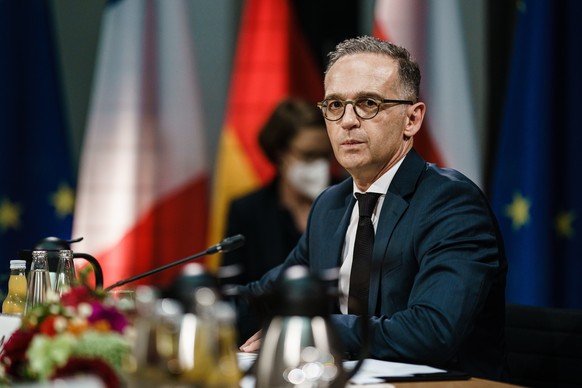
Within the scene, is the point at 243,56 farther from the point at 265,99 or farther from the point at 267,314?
the point at 267,314

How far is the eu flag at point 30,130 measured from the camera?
15.8 feet

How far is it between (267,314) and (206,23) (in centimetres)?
433

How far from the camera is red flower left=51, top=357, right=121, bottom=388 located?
1274 mm

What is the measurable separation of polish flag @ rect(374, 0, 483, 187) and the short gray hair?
1722 millimetres

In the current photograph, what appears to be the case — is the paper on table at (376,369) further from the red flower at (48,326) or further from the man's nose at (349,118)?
the man's nose at (349,118)

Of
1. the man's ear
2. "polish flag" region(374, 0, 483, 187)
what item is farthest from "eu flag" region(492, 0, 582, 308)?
the man's ear

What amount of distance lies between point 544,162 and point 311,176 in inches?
51.0

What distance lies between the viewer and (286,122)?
4.66 meters

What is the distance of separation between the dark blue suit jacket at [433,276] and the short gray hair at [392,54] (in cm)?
20

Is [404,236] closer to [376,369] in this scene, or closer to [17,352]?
[376,369]

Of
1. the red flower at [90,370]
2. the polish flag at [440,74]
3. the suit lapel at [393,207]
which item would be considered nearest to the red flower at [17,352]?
the red flower at [90,370]

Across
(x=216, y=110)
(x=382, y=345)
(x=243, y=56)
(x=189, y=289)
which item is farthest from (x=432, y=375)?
(x=216, y=110)

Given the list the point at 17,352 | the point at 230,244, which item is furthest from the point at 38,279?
the point at 17,352

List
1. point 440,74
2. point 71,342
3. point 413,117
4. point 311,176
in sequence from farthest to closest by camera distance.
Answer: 1. point 311,176
2. point 440,74
3. point 413,117
4. point 71,342
